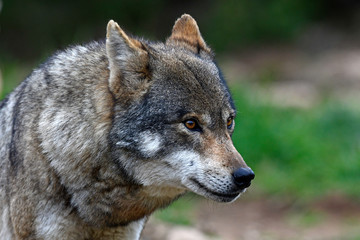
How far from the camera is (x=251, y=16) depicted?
17.2 metres

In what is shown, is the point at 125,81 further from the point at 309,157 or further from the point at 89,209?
the point at 309,157

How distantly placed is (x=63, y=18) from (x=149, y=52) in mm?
13265

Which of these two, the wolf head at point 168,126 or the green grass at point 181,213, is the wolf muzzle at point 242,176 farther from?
the green grass at point 181,213

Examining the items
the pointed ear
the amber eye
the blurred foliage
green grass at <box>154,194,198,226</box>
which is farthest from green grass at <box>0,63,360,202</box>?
the blurred foliage

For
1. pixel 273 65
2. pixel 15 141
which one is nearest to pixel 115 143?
pixel 15 141

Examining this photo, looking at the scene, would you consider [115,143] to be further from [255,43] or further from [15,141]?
[255,43]

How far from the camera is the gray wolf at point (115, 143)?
4184 mm

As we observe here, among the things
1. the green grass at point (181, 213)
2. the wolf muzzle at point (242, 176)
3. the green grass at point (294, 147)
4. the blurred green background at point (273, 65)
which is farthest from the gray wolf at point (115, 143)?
the green grass at point (294, 147)

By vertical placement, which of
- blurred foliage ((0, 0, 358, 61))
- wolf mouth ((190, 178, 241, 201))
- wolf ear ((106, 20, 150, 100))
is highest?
blurred foliage ((0, 0, 358, 61))

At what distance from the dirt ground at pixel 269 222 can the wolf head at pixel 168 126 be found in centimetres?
250

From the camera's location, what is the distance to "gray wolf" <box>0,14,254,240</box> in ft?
13.7

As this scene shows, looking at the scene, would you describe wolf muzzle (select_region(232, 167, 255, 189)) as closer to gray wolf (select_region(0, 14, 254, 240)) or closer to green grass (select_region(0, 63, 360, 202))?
gray wolf (select_region(0, 14, 254, 240))

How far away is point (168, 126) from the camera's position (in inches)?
165

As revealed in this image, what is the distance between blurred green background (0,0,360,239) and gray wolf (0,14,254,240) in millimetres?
3070
